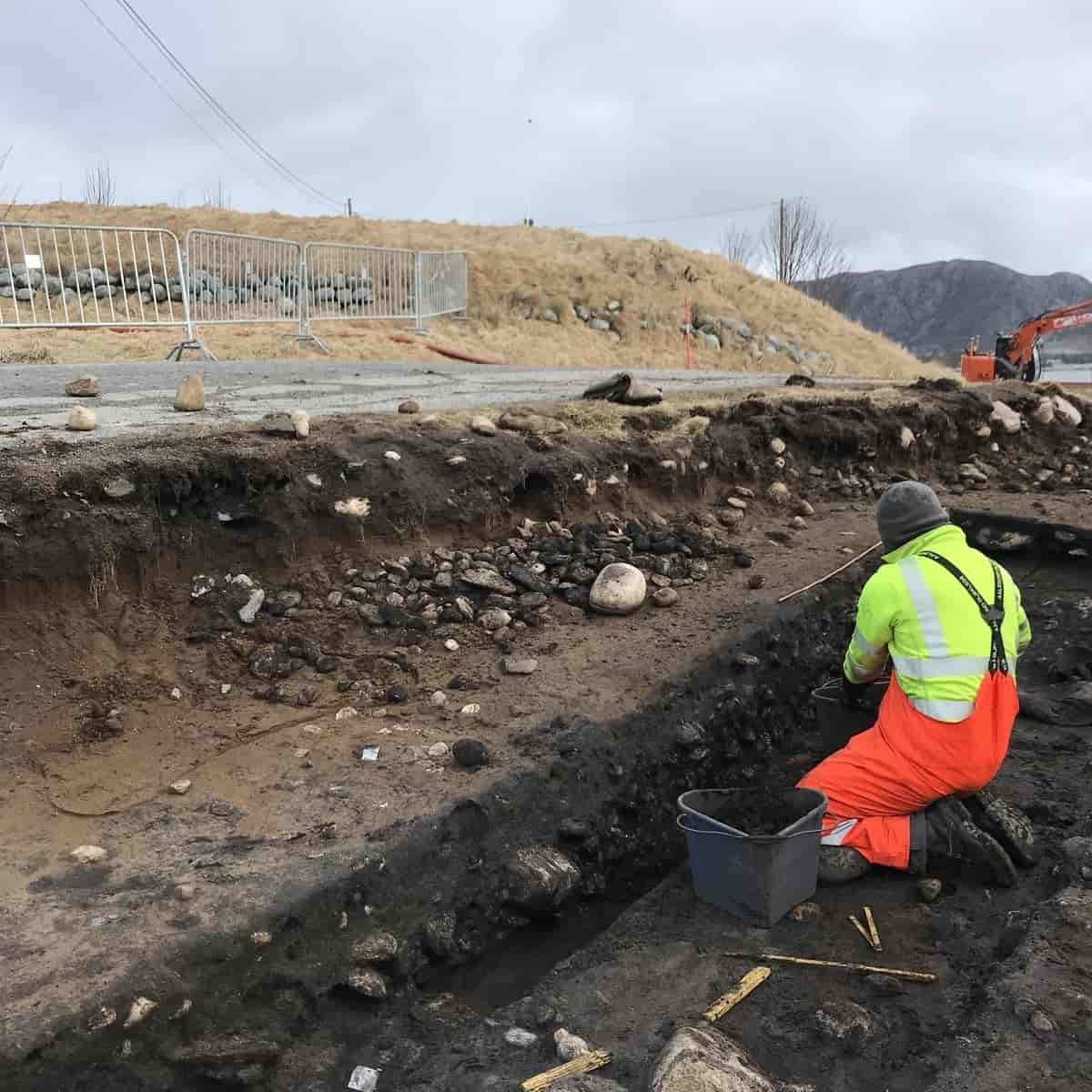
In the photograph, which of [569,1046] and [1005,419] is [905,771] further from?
[1005,419]

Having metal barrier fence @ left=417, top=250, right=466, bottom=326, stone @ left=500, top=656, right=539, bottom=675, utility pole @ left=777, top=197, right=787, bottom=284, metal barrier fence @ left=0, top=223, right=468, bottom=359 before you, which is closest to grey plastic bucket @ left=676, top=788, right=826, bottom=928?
stone @ left=500, top=656, right=539, bottom=675

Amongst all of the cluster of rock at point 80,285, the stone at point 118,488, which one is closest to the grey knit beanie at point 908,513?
the stone at point 118,488

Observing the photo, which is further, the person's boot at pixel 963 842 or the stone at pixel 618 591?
the stone at pixel 618 591

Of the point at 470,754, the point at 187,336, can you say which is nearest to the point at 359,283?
the point at 187,336

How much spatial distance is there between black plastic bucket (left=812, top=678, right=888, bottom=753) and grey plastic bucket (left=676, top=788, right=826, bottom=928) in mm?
812

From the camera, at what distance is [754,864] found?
3.19 m

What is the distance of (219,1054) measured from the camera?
2570mm

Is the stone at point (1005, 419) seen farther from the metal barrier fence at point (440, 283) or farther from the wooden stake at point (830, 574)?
the metal barrier fence at point (440, 283)

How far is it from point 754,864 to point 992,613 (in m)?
1.33

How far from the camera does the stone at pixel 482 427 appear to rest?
5.86 m

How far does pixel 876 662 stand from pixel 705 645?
1.31 m

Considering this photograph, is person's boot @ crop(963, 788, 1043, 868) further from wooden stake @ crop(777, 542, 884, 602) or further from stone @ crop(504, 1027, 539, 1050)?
wooden stake @ crop(777, 542, 884, 602)

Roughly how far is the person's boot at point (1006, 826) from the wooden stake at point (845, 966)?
78 cm

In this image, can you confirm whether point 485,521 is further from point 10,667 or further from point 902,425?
point 902,425
